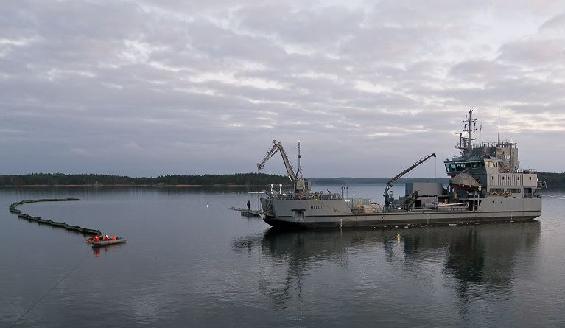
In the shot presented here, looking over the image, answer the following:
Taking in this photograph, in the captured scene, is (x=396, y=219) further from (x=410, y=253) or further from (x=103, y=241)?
(x=103, y=241)

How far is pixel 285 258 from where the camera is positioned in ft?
174

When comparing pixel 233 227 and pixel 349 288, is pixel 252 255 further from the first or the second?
pixel 233 227

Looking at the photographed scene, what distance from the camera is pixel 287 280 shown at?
140 ft

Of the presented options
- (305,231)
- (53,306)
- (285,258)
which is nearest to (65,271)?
(53,306)

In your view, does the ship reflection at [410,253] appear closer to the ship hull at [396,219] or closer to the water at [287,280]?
the water at [287,280]

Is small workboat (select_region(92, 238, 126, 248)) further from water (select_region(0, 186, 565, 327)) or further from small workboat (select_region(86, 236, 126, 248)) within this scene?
water (select_region(0, 186, 565, 327))

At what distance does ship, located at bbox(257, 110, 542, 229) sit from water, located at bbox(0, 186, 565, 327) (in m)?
3.00

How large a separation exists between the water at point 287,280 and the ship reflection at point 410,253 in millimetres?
145

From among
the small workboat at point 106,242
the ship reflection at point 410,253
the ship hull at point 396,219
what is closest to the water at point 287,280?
the ship reflection at point 410,253

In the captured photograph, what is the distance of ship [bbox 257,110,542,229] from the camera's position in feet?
236

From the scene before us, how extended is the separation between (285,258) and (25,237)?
132 feet

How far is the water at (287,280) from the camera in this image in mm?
32219

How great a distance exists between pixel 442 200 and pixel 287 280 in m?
49.9

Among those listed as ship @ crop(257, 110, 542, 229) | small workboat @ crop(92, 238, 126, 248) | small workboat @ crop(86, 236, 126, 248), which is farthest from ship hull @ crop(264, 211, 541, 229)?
small workboat @ crop(86, 236, 126, 248)
